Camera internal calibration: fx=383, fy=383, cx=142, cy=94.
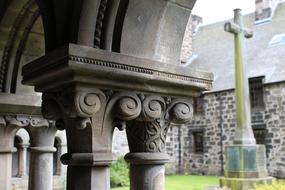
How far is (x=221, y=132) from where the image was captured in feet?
47.4

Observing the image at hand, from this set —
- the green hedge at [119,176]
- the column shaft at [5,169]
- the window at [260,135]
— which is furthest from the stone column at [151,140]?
the window at [260,135]

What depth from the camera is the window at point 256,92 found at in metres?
13.2

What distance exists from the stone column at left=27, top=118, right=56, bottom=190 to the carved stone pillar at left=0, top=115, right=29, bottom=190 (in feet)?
0.47

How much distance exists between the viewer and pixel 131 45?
1.97 m

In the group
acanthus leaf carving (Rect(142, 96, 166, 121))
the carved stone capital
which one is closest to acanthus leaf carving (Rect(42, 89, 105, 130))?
acanthus leaf carving (Rect(142, 96, 166, 121))

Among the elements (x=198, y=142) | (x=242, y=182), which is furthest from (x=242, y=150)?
(x=198, y=142)

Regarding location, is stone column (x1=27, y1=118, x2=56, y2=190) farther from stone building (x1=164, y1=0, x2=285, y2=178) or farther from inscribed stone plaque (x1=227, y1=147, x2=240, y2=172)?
stone building (x1=164, y1=0, x2=285, y2=178)

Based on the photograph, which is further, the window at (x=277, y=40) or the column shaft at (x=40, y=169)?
the window at (x=277, y=40)

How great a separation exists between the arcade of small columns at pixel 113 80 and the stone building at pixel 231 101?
11.2 m

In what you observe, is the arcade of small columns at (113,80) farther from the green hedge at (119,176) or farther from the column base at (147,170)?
the green hedge at (119,176)

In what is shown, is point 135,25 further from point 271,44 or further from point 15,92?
point 271,44

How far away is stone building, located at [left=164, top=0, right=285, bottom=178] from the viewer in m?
12.8

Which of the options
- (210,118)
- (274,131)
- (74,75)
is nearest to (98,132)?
(74,75)

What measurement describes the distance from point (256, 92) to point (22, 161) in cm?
829
